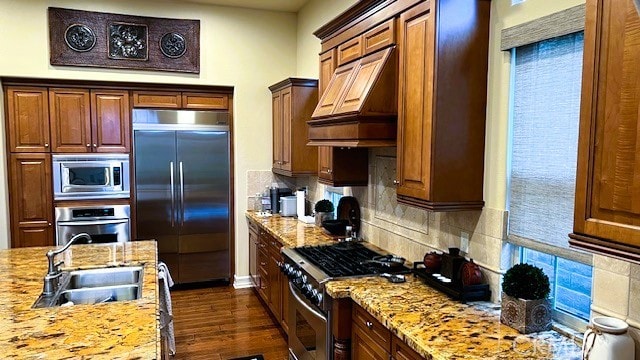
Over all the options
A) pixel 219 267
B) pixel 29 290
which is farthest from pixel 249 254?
pixel 29 290

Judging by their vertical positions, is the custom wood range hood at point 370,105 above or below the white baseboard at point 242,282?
above

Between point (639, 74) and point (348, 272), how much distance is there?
188cm

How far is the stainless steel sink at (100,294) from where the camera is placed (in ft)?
8.45

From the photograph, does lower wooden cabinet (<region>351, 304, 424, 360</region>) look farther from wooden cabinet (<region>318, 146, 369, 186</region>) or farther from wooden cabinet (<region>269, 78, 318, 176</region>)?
wooden cabinet (<region>269, 78, 318, 176</region>)

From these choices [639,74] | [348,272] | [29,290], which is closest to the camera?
[639,74]

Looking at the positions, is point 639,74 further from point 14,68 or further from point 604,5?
point 14,68

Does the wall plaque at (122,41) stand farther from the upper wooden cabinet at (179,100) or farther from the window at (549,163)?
the window at (549,163)

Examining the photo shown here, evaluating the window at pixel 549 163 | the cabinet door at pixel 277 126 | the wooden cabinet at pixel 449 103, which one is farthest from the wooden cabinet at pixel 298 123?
the window at pixel 549 163

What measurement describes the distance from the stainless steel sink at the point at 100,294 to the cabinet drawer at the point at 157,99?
9.64 feet

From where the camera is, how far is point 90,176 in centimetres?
491

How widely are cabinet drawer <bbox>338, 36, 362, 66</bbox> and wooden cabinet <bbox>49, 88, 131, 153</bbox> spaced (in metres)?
2.86

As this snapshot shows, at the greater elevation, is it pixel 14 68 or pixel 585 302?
pixel 14 68

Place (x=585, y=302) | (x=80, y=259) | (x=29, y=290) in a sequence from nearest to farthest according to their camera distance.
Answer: (x=585, y=302)
(x=29, y=290)
(x=80, y=259)

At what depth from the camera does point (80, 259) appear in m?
3.04
